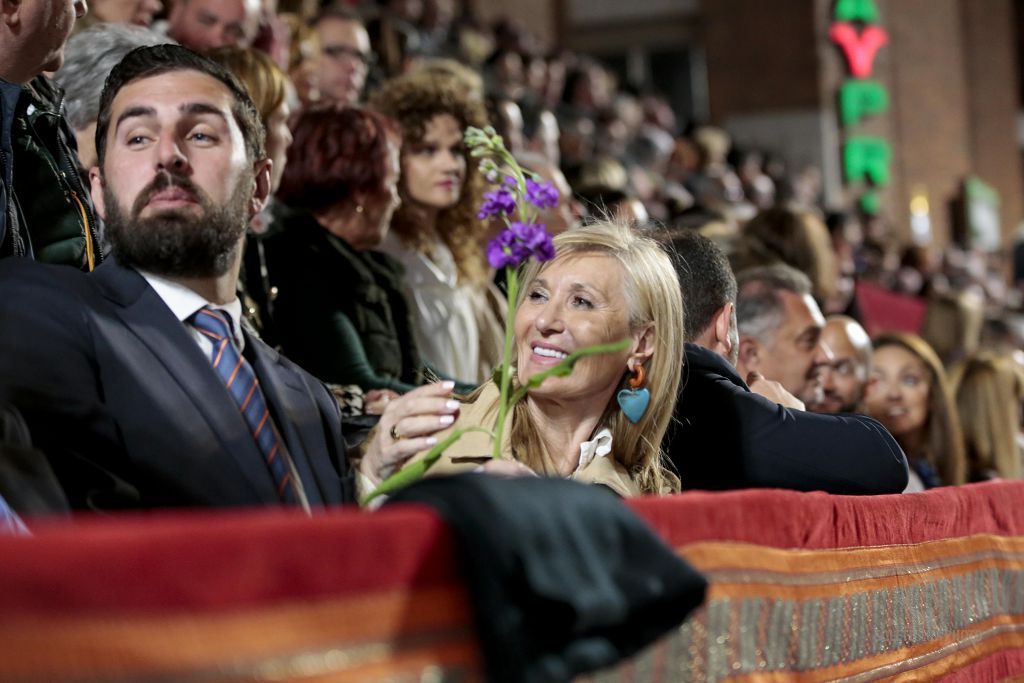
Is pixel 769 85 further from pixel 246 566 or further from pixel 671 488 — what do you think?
pixel 246 566

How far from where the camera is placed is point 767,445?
2.97 metres

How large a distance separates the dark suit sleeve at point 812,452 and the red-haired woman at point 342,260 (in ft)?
2.85

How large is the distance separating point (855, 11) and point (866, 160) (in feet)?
5.95

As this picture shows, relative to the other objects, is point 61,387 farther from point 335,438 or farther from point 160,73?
point 160,73

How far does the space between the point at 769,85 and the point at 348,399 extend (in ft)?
44.6

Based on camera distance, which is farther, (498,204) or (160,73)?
(160,73)

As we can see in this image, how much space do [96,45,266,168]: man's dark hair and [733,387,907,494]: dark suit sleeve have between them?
121cm

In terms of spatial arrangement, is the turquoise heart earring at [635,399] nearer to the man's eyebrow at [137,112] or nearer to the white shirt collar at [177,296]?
the white shirt collar at [177,296]

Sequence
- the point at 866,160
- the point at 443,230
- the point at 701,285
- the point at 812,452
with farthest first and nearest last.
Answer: the point at 866,160, the point at 443,230, the point at 701,285, the point at 812,452

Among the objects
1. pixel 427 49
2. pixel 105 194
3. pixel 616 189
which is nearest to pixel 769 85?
pixel 427 49

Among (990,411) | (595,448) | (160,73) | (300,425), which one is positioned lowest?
(990,411)

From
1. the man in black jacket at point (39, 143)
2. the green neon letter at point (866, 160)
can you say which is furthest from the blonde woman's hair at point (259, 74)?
the green neon letter at point (866, 160)

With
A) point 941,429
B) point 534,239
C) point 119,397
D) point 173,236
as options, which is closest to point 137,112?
point 173,236

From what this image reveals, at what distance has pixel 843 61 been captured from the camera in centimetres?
1681
